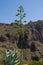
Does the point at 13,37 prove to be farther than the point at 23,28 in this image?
Yes

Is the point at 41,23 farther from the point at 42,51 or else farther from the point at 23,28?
the point at 23,28

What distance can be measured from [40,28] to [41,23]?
374 centimetres

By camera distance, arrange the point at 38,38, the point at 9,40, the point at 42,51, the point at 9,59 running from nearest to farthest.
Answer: the point at 9,59
the point at 42,51
the point at 9,40
the point at 38,38

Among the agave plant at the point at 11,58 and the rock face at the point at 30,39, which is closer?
the agave plant at the point at 11,58

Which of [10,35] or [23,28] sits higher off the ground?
[10,35]

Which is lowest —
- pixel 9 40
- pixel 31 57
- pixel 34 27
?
pixel 31 57

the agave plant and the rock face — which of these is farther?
the rock face

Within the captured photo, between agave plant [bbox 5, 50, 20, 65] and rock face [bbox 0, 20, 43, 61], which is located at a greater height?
rock face [bbox 0, 20, 43, 61]

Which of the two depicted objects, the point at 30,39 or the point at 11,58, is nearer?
the point at 11,58

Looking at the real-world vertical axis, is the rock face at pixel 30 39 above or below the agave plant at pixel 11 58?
above

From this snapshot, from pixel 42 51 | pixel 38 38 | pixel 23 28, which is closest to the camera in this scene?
pixel 23 28

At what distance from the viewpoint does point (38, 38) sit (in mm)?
156500

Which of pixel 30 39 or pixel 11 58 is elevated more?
pixel 30 39

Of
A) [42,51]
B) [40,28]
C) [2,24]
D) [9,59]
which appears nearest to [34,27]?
[40,28]
